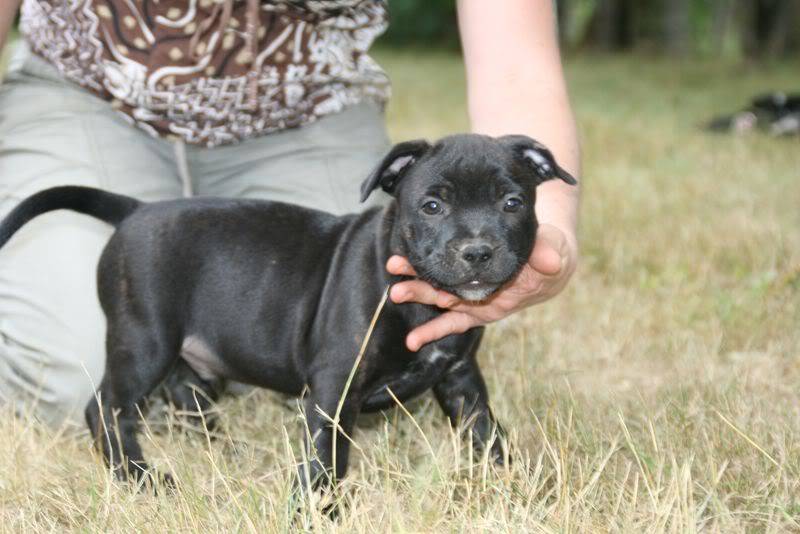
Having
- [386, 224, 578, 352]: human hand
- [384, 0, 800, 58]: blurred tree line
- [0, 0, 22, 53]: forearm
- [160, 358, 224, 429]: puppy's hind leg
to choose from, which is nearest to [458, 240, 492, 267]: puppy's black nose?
[386, 224, 578, 352]: human hand

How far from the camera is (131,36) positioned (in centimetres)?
397

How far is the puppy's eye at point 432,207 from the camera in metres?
2.82

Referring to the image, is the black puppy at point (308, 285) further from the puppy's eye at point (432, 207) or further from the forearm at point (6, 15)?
the forearm at point (6, 15)

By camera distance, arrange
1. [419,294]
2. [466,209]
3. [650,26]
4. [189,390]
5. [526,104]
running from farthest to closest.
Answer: [650,26] → [189,390] → [526,104] → [419,294] → [466,209]

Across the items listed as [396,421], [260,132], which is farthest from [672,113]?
[396,421]

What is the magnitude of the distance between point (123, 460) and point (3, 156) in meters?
1.73

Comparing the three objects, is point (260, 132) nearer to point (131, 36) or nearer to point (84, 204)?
point (131, 36)

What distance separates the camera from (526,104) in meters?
3.58

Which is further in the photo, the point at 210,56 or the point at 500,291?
the point at 210,56

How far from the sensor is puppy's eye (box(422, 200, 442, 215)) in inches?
111

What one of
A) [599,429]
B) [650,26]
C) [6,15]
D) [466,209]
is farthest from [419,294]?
[650,26]

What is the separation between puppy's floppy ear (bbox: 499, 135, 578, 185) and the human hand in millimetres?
195

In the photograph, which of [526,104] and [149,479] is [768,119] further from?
[149,479]

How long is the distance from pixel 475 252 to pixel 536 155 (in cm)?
43
